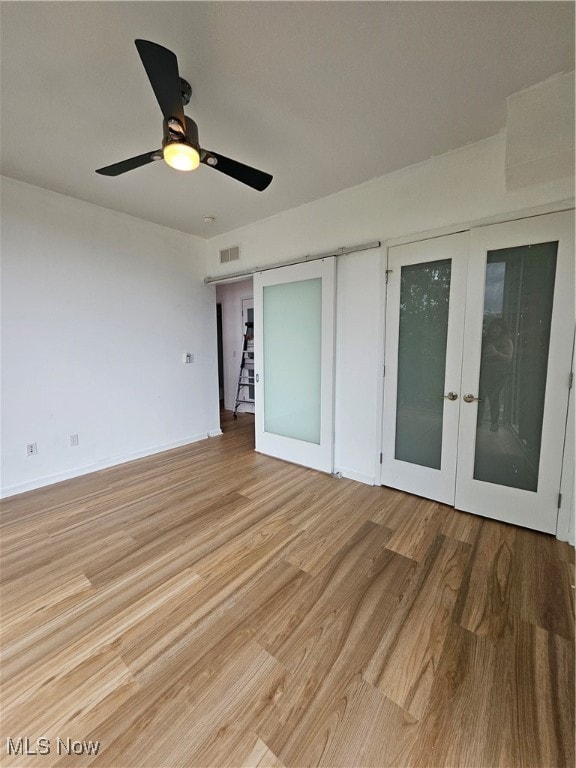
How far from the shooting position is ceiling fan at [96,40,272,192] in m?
1.24

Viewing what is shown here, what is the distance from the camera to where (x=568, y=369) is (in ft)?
6.75

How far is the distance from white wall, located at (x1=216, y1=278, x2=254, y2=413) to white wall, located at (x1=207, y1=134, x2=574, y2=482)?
7.90ft

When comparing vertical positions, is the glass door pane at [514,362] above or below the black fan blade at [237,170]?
below

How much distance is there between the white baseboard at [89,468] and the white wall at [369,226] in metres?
2.18

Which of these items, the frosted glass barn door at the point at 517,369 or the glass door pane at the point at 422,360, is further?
the glass door pane at the point at 422,360

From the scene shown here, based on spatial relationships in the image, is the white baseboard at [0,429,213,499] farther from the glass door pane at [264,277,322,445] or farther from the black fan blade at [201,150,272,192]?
the black fan blade at [201,150,272,192]

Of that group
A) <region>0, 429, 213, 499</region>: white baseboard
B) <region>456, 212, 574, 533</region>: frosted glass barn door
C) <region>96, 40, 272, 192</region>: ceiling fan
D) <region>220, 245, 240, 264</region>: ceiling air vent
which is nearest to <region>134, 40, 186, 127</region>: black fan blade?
<region>96, 40, 272, 192</region>: ceiling fan

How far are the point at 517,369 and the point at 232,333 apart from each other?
4960 mm

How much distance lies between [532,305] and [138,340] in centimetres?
380

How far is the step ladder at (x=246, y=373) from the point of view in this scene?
5.69m

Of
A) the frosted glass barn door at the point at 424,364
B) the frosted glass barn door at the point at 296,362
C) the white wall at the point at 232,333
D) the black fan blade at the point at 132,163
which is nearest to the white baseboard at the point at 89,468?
the frosted glass barn door at the point at 296,362

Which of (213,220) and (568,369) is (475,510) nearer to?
(568,369)

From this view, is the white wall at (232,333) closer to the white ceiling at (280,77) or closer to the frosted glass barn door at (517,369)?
the white ceiling at (280,77)

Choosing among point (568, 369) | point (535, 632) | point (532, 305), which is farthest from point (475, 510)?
point (532, 305)
